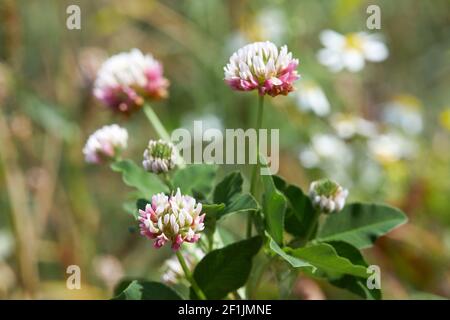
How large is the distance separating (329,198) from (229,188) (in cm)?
10

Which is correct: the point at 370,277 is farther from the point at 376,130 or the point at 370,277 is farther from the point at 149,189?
the point at 376,130

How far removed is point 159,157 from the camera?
0.72m

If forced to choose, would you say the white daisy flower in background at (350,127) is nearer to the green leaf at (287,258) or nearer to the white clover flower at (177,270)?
the white clover flower at (177,270)

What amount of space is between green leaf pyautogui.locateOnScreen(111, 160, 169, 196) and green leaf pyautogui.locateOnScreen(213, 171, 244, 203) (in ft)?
0.20

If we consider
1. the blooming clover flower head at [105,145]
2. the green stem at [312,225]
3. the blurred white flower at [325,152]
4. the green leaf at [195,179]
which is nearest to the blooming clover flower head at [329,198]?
the green stem at [312,225]

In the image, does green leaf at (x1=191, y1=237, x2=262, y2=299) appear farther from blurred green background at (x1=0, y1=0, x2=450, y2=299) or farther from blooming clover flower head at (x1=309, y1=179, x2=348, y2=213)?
blurred green background at (x1=0, y1=0, x2=450, y2=299)

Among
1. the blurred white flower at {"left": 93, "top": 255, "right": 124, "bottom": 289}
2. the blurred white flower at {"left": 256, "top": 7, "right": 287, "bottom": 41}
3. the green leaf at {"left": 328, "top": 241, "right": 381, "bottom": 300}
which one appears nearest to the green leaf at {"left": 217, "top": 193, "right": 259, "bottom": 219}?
the green leaf at {"left": 328, "top": 241, "right": 381, "bottom": 300}

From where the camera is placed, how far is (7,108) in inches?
64.9

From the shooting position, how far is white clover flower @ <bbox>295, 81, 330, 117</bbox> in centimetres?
166

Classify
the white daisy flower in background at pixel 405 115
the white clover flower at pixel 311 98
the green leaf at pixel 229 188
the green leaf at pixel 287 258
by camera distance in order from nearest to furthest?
the green leaf at pixel 287 258, the green leaf at pixel 229 188, the white clover flower at pixel 311 98, the white daisy flower in background at pixel 405 115

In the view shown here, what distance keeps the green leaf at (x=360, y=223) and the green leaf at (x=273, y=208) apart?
4.4 inches

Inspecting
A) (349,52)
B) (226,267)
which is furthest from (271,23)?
(226,267)

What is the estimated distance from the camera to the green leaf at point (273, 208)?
0.65 meters
